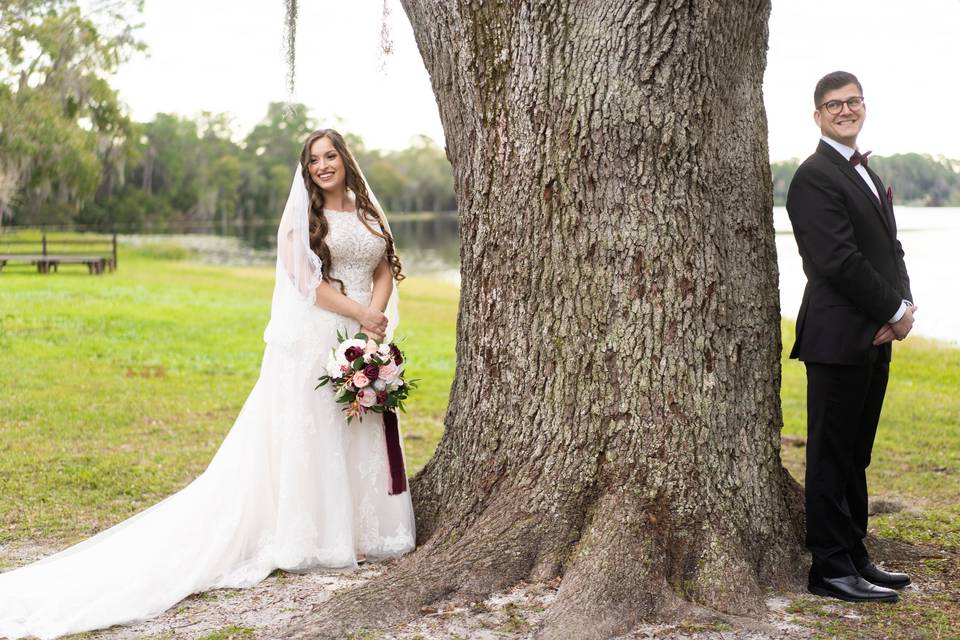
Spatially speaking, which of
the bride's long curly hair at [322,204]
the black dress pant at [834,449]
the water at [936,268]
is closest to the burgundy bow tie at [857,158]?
the black dress pant at [834,449]

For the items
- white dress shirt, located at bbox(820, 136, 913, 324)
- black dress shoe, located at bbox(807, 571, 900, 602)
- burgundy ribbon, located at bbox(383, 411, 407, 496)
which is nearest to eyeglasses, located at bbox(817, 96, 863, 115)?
white dress shirt, located at bbox(820, 136, 913, 324)

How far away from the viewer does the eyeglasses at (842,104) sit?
423cm

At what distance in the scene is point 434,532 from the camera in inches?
196

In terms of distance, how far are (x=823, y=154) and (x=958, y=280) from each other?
8.41 m

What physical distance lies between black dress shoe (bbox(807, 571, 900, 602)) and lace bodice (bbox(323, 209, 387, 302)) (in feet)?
8.82

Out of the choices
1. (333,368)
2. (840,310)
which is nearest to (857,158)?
(840,310)

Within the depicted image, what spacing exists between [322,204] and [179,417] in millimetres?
5175

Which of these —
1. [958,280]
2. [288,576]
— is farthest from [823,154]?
[958,280]

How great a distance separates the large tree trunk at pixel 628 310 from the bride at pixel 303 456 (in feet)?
2.49

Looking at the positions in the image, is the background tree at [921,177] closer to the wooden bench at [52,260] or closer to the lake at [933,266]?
the lake at [933,266]

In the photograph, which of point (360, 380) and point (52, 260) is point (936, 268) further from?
point (52, 260)

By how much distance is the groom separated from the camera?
4.12 metres

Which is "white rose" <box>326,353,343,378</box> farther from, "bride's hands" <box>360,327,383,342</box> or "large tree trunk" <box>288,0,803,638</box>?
"large tree trunk" <box>288,0,803,638</box>

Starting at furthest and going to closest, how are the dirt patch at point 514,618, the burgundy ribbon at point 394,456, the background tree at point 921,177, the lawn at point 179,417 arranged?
the background tree at point 921,177 → the lawn at point 179,417 → the burgundy ribbon at point 394,456 → the dirt patch at point 514,618
